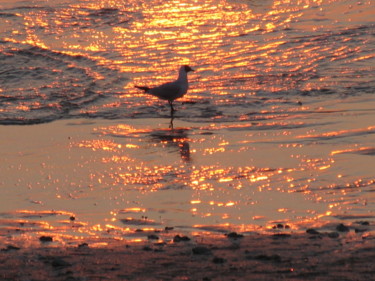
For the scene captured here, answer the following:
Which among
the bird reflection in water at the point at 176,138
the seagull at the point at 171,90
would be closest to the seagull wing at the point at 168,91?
the seagull at the point at 171,90

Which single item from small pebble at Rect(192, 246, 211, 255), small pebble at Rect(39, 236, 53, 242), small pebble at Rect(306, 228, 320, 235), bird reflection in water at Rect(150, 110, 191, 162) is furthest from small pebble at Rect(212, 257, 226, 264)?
bird reflection in water at Rect(150, 110, 191, 162)

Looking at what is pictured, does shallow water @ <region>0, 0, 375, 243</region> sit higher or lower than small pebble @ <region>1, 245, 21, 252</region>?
higher

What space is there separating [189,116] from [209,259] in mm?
7303

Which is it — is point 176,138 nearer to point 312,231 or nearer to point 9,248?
point 312,231

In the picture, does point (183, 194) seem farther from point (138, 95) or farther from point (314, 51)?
point (314, 51)

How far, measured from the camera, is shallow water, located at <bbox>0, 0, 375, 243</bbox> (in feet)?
31.5

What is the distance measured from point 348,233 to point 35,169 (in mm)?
4213

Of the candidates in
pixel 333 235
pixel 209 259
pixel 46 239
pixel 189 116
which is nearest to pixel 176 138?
pixel 189 116

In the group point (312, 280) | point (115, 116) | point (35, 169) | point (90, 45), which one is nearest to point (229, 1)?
point (90, 45)

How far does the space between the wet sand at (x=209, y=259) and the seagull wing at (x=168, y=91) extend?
7203 mm

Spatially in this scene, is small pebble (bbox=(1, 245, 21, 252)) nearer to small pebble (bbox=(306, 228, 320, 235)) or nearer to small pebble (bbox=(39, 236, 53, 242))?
small pebble (bbox=(39, 236, 53, 242))

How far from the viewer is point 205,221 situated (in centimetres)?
904

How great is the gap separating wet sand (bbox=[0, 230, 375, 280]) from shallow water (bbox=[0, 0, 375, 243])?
59 centimetres

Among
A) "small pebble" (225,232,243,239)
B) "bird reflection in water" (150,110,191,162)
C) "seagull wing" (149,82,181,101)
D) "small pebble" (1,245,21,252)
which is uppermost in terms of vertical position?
"seagull wing" (149,82,181,101)
